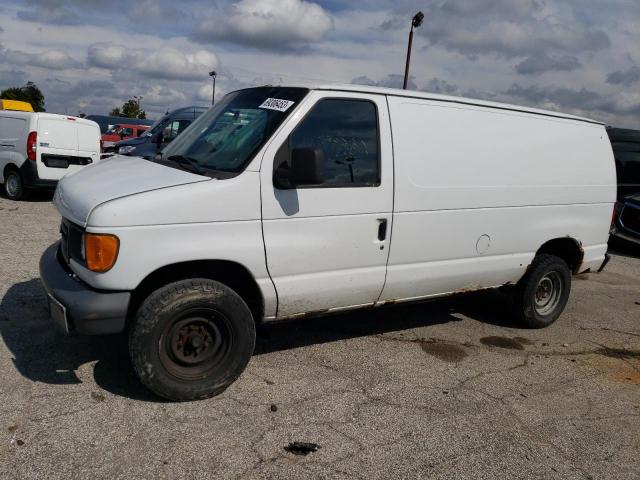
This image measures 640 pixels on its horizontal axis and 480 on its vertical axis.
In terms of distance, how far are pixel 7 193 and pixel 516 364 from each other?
10.6m

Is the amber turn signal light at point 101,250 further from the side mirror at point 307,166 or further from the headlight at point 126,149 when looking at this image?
the headlight at point 126,149

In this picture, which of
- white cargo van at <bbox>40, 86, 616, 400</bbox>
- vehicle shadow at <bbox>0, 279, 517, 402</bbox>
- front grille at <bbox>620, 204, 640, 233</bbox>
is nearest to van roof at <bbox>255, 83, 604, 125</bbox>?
white cargo van at <bbox>40, 86, 616, 400</bbox>

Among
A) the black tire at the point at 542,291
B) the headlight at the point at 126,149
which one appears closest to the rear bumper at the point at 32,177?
the headlight at the point at 126,149

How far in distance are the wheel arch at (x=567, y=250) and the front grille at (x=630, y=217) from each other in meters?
5.62

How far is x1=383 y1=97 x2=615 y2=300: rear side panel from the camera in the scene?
4.32 m

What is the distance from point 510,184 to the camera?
191 inches

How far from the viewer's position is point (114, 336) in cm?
457

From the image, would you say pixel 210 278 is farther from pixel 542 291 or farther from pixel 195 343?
pixel 542 291

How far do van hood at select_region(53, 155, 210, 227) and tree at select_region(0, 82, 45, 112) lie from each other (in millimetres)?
63492

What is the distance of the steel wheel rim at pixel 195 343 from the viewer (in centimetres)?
355

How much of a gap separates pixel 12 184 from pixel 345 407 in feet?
33.0

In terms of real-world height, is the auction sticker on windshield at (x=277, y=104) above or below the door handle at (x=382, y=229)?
above

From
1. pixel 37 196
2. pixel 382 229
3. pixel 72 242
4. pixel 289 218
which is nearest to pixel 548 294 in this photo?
pixel 382 229

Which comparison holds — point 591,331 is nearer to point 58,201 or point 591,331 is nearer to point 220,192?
point 220,192
